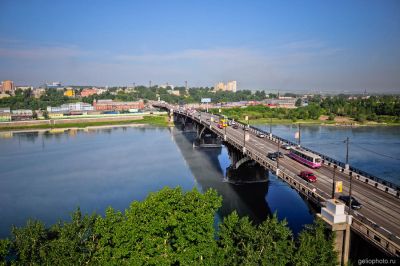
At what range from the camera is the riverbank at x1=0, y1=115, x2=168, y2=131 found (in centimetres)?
10282

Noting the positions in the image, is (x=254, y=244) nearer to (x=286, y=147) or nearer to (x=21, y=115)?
(x=286, y=147)

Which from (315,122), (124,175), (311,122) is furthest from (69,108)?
(124,175)

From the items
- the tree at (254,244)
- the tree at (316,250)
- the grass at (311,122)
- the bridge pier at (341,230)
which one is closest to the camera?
the tree at (316,250)

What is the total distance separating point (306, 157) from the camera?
99.4 feet

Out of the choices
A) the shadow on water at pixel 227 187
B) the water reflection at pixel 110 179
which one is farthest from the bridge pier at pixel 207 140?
the shadow on water at pixel 227 187

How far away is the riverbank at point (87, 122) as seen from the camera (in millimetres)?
102825

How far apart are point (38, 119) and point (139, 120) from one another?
32446 millimetres

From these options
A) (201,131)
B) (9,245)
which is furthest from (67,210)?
(201,131)

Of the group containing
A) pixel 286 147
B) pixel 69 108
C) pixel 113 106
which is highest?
pixel 113 106

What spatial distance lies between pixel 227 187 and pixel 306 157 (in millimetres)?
11669

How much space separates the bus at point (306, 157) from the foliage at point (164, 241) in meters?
13.0

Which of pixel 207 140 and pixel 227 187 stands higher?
pixel 207 140

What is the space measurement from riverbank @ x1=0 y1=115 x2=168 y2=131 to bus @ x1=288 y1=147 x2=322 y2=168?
77.6m

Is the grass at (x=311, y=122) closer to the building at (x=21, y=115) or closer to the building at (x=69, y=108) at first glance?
the building at (x=69, y=108)
